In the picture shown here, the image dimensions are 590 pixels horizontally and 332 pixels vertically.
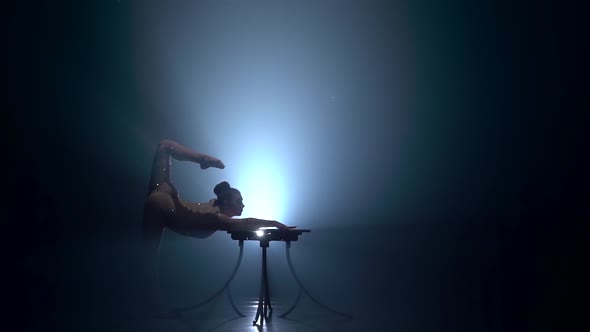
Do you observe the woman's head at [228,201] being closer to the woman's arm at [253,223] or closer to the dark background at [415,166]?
the woman's arm at [253,223]

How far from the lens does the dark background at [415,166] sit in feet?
12.2

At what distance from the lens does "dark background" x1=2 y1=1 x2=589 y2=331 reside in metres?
3.71

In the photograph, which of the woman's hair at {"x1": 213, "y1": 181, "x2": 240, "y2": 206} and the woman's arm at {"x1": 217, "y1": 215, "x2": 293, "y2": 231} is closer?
the woman's arm at {"x1": 217, "y1": 215, "x2": 293, "y2": 231}

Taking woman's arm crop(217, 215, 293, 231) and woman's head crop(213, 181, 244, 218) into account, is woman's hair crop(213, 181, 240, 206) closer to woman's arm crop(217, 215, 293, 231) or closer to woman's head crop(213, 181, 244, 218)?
woman's head crop(213, 181, 244, 218)

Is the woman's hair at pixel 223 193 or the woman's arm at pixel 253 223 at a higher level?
the woman's hair at pixel 223 193

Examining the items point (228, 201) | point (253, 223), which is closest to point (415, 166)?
point (228, 201)

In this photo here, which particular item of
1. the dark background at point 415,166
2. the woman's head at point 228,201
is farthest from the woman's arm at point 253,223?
the dark background at point 415,166

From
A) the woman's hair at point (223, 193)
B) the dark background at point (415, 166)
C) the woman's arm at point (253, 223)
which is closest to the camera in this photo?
the woman's arm at point (253, 223)

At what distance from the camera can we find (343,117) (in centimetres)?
406

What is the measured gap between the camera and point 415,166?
4148 millimetres

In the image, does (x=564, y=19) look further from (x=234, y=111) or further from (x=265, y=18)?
(x=234, y=111)

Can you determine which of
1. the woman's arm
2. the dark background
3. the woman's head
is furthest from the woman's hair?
the dark background

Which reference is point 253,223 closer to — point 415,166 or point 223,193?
point 223,193

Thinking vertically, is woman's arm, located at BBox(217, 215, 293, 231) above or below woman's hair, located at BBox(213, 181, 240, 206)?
below
